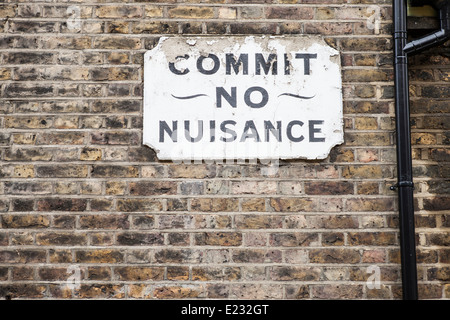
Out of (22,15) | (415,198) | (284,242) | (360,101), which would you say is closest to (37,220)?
(22,15)

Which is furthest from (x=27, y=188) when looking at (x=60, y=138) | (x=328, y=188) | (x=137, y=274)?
(x=328, y=188)

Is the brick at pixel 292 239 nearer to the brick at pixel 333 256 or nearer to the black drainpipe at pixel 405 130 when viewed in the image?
the brick at pixel 333 256

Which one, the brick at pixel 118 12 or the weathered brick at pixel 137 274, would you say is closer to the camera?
the weathered brick at pixel 137 274

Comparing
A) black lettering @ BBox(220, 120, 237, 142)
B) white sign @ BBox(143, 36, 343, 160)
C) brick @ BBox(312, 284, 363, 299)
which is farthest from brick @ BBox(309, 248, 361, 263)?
black lettering @ BBox(220, 120, 237, 142)

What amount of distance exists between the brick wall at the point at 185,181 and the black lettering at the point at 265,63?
141mm

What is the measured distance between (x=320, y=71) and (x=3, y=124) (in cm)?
166

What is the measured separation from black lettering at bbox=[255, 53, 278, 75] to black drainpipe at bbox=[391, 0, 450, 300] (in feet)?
2.05

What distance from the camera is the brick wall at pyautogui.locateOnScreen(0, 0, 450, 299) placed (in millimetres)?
2137

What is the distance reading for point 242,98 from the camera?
2.23m

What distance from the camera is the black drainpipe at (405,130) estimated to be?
210cm

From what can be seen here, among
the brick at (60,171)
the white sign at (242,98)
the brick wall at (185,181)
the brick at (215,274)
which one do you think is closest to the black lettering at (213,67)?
the white sign at (242,98)

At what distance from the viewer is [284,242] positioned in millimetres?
2162

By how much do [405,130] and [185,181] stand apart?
114cm
